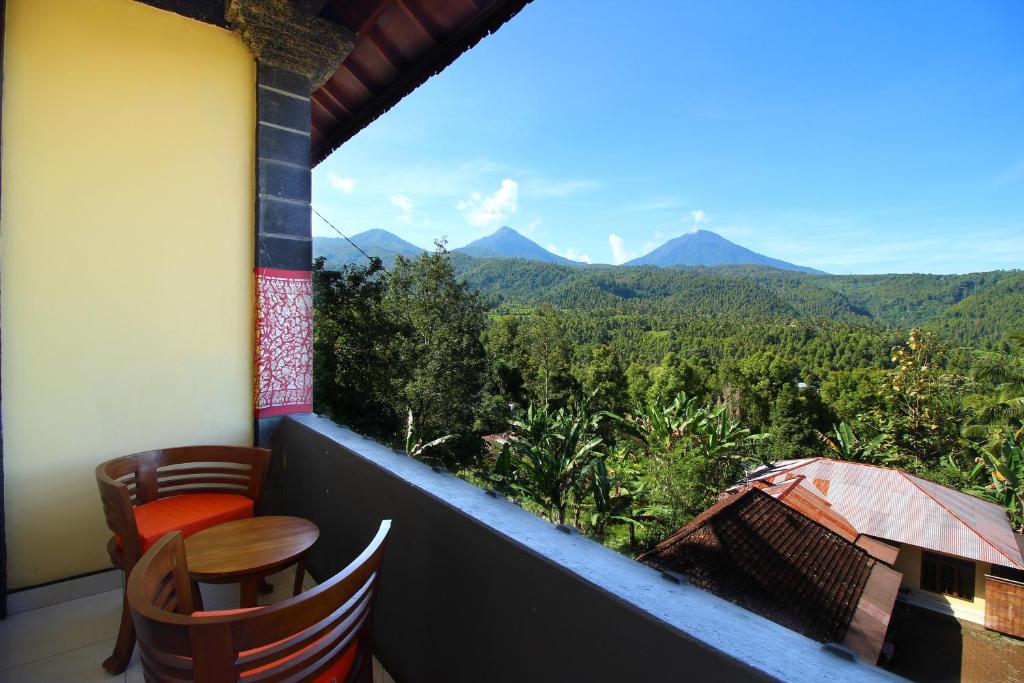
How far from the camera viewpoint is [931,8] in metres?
33.4

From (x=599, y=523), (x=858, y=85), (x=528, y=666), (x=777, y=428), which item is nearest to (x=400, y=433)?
(x=599, y=523)

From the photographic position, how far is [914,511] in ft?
42.5

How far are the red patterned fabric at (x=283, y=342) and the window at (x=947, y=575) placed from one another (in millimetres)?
19201

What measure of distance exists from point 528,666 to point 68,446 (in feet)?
6.46

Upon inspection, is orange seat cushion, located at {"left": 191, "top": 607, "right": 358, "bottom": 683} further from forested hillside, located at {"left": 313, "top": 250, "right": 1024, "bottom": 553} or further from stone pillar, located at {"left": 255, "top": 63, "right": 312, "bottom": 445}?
forested hillside, located at {"left": 313, "top": 250, "right": 1024, "bottom": 553}

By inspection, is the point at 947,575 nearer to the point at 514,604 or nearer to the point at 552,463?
the point at 552,463

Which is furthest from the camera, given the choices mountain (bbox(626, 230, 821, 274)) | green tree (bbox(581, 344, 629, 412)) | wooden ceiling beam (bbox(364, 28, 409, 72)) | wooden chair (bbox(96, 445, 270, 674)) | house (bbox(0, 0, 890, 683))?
mountain (bbox(626, 230, 821, 274))

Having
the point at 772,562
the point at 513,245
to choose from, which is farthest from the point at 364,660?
the point at 513,245

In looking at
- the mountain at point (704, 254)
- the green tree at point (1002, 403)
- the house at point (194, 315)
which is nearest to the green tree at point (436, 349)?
the house at point (194, 315)

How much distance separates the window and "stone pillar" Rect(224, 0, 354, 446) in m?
19.3

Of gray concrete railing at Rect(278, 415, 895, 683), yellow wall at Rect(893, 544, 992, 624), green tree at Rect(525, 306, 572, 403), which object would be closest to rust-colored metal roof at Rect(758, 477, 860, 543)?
yellow wall at Rect(893, 544, 992, 624)

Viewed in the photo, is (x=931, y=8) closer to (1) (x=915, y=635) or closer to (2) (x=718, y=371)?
(2) (x=718, y=371)

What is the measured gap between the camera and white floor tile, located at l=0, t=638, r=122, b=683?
1.47m

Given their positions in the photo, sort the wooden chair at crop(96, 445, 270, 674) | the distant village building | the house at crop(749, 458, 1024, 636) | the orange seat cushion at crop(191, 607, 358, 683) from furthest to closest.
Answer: the house at crop(749, 458, 1024, 636), the distant village building, the wooden chair at crop(96, 445, 270, 674), the orange seat cushion at crop(191, 607, 358, 683)
